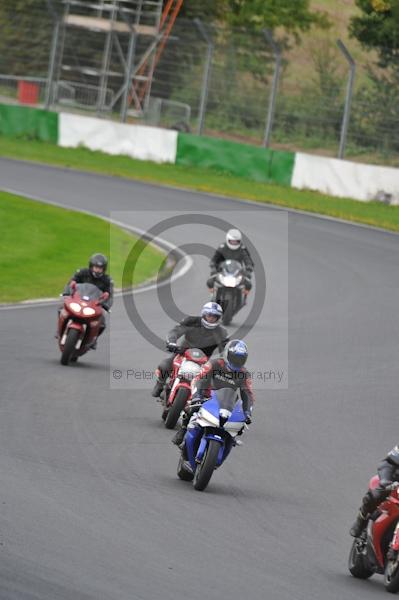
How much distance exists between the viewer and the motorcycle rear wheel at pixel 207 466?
11344 mm

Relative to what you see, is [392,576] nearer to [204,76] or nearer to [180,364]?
[180,364]

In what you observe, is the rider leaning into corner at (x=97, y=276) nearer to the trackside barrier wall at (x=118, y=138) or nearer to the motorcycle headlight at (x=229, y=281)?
the motorcycle headlight at (x=229, y=281)

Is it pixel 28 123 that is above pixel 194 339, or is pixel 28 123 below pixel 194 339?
below

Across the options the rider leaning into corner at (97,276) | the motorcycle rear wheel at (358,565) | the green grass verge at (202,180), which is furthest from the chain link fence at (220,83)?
the motorcycle rear wheel at (358,565)

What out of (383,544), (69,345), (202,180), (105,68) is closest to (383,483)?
(383,544)

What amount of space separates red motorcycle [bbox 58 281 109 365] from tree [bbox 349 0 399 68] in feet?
91.0

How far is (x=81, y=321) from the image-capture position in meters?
17.3

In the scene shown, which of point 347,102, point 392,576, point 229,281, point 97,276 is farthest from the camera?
point 347,102

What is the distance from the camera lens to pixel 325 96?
39062 millimetres

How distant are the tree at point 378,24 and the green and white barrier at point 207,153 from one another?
6.76 m

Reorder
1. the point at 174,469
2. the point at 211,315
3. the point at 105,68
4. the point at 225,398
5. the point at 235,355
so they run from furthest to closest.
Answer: the point at 105,68
the point at 211,315
the point at 174,469
the point at 235,355
the point at 225,398

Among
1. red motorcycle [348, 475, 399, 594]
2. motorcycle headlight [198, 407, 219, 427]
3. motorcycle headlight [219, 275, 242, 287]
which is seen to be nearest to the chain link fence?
motorcycle headlight [219, 275, 242, 287]

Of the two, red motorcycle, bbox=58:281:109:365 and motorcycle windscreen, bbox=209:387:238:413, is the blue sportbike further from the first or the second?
red motorcycle, bbox=58:281:109:365

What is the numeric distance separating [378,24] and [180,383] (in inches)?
1333
